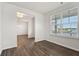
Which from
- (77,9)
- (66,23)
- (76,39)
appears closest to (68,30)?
(66,23)

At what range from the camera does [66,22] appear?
555cm

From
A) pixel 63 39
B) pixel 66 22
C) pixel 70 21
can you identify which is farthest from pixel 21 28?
pixel 70 21

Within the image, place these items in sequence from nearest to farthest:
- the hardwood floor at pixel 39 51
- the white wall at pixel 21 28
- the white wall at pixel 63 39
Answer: the hardwood floor at pixel 39 51, the white wall at pixel 63 39, the white wall at pixel 21 28

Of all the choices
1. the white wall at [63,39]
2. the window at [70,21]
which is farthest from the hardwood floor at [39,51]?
the window at [70,21]

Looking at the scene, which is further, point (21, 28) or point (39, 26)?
point (21, 28)

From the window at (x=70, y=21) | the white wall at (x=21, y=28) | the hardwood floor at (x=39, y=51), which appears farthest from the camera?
the white wall at (x=21, y=28)

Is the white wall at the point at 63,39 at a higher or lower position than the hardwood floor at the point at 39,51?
higher

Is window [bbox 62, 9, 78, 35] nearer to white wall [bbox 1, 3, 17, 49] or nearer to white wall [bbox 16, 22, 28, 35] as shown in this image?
white wall [bbox 1, 3, 17, 49]

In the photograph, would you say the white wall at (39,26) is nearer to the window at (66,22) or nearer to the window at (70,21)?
the window at (66,22)

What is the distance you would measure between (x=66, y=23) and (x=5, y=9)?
3.69m

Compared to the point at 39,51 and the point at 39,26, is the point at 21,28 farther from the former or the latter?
the point at 39,51

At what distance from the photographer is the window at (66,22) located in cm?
489

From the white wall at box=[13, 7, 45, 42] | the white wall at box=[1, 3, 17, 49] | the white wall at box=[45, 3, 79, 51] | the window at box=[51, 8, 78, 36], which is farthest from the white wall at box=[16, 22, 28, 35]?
the white wall at box=[1, 3, 17, 49]

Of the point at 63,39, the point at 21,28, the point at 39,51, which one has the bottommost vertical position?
the point at 39,51
